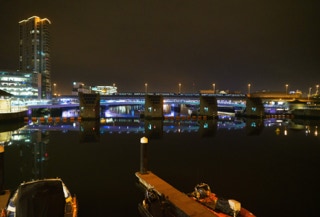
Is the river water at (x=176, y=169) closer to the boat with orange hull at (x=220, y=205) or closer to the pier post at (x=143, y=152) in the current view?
the pier post at (x=143, y=152)

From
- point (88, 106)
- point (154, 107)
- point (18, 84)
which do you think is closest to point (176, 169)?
point (88, 106)

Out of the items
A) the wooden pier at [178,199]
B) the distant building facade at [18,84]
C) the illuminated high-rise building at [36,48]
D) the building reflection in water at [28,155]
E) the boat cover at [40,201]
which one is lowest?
the building reflection in water at [28,155]

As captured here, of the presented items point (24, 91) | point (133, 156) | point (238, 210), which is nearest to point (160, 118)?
point (133, 156)

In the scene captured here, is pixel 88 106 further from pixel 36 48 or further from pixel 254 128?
pixel 36 48

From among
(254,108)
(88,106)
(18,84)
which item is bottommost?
(254,108)

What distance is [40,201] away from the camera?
7168 mm

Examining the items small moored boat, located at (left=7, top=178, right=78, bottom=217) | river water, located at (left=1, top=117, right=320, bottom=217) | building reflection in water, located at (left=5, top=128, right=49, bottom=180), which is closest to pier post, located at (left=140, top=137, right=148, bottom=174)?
river water, located at (left=1, top=117, right=320, bottom=217)

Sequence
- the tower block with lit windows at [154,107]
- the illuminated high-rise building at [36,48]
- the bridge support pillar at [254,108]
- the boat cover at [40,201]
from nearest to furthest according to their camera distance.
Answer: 1. the boat cover at [40,201]
2. the tower block with lit windows at [154,107]
3. the bridge support pillar at [254,108]
4. the illuminated high-rise building at [36,48]

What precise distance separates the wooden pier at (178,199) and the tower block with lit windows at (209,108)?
52.1 meters

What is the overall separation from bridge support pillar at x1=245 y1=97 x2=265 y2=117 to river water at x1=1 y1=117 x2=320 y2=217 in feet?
122

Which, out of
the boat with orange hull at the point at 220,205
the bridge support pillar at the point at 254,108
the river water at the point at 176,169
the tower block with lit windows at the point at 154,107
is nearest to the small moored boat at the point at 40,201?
the river water at the point at 176,169

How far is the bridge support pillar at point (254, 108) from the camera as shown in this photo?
223 feet

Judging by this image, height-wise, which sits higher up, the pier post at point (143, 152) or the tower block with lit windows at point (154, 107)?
the tower block with lit windows at point (154, 107)

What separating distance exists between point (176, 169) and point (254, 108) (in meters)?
57.0
